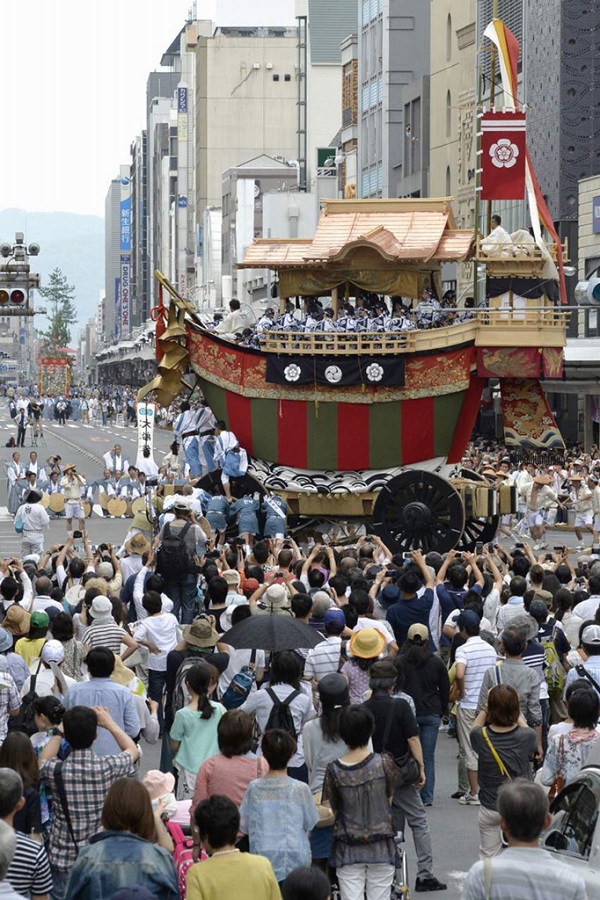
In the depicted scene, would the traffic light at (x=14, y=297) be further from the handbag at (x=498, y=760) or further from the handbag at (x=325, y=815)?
the handbag at (x=325, y=815)

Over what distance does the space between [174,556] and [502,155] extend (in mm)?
10043

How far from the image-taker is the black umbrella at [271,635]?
980 centimetres

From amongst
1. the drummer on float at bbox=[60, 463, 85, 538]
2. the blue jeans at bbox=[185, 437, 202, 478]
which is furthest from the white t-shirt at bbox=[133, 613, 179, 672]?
the drummer on float at bbox=[60, 463, 85, 538]

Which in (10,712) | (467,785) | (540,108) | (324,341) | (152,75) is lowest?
(467,785)

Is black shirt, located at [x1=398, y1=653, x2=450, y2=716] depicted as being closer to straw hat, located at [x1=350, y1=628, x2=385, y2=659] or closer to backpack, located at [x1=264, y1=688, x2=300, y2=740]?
straw hat, located at [x1=350, y1=628, x2=385, y2=659]

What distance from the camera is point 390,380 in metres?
22.0

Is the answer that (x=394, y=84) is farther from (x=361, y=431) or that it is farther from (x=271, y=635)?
(x=271, y=635)

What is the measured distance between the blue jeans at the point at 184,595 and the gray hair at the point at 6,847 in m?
9.58

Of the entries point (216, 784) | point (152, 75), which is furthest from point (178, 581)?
point (152, 75)

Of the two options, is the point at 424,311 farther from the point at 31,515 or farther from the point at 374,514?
the point at 31,515

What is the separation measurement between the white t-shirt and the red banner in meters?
13.1

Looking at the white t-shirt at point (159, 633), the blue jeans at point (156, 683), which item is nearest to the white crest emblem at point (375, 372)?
the blue jeans at point (156, 683)

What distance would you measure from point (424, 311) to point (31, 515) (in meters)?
5.70

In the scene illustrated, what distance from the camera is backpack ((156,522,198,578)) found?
1542cm
